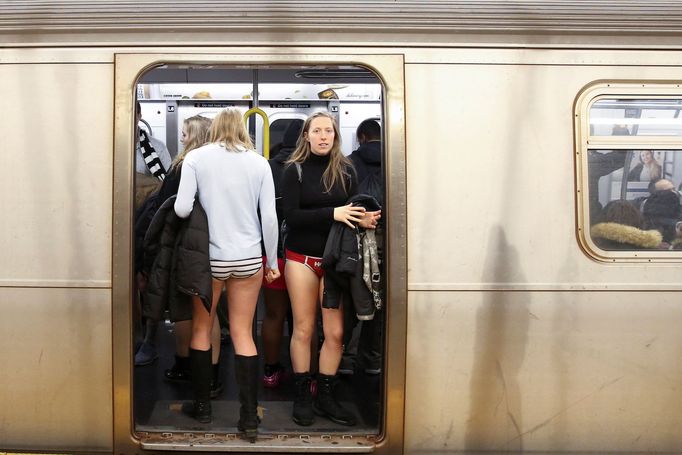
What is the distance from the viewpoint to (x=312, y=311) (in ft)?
12.4

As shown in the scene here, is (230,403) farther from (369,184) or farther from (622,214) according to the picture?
(622,214)

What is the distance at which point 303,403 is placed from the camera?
12.1ft

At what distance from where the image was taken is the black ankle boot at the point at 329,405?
3676 millimetres

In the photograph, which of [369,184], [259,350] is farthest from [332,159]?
[259,350]

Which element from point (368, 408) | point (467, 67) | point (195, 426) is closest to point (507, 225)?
point (467, 67)

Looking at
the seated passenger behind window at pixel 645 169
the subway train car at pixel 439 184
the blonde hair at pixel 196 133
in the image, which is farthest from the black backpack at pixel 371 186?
the seated passenger behind window at pixel 645 169

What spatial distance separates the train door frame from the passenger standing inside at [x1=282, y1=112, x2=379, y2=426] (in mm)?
491

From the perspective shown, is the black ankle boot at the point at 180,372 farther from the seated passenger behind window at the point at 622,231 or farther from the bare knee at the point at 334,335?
the seated passenger behind window at the point at 622,231

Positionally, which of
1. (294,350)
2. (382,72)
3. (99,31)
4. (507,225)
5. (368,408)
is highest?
(99,31)

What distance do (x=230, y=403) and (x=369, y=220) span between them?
1533mm

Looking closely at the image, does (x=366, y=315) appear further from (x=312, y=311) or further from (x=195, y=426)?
(x=195, y=426)

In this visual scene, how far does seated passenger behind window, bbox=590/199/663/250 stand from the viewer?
A: 10.8 ft

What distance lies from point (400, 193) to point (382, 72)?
63 cm

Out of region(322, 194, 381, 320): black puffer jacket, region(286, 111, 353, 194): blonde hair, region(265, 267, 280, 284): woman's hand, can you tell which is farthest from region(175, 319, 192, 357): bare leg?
region(286, 111, 353, 194): blonde hair
